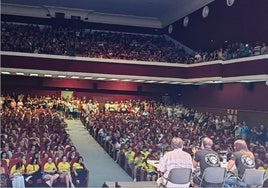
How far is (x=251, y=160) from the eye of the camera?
20.0 ft

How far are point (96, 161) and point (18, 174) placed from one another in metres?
4.60

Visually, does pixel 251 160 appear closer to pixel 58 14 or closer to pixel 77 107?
pixel 77 107

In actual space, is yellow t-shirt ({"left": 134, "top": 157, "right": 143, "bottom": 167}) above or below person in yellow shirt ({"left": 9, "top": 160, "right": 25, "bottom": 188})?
above

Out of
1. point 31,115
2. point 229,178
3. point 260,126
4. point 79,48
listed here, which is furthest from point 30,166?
point 79,48

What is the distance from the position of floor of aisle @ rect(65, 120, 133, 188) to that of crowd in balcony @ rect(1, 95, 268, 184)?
0.88 ft

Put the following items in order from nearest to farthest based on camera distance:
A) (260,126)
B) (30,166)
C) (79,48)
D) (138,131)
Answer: (30,166) → (138,131) → (260,126) → (79,48)

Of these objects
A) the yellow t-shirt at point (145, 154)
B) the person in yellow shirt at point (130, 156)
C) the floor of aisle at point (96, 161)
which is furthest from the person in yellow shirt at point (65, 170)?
the yellow t-shirt at point (145, 154)

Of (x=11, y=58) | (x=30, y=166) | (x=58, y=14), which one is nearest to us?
(x=30, y=166)

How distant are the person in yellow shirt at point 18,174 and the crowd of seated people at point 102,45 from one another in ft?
38.7

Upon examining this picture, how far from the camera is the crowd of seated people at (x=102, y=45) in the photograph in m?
20.5

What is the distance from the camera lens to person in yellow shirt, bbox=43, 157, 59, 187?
349 inches

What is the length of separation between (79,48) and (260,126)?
1150 cm

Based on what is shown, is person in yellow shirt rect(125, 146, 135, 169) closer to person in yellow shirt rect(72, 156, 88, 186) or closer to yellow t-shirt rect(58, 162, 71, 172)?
person in yellow shirt rect(72, 156, 88, 186)

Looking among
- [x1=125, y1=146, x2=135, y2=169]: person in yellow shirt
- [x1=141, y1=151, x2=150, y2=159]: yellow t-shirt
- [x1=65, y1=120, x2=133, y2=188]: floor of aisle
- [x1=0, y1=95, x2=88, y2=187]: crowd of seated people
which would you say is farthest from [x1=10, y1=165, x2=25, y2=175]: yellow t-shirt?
[x1=141, y1=151, x2=150, y2=159]: yellow t-shirt
